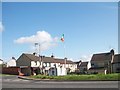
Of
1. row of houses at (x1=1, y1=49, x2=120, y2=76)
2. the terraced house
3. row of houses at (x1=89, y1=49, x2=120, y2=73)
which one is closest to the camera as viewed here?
the terraced house

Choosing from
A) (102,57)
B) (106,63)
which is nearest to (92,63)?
(102,57)

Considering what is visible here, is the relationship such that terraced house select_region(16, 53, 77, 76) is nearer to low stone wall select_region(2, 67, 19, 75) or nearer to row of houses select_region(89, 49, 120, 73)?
low stone wall select_region(2, 67, 19, 75)

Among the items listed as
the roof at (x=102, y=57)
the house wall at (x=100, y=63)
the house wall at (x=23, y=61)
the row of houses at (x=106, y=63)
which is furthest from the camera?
the house wall at (x=23, y=61)

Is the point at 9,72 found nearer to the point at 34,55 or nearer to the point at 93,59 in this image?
the point at 34,55

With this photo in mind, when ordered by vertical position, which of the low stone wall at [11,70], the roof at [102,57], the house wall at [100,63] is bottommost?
the low stone wall at [11,70]

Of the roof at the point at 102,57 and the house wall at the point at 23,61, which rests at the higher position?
the roof at the point at 102,57

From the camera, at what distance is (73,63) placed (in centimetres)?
12150

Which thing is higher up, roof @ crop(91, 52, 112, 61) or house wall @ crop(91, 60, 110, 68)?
roof @ crop(91, 52, 112, 61)

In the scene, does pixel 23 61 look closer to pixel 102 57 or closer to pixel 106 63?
pixel 102 57

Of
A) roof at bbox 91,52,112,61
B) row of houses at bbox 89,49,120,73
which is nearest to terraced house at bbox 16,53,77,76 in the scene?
row of houses at bbox 89,49,120,73

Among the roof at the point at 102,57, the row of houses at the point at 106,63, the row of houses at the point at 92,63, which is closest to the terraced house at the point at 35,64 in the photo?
the row of houses at the point at 92,63

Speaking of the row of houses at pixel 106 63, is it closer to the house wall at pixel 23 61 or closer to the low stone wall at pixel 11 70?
the house wall at pixel 23 61

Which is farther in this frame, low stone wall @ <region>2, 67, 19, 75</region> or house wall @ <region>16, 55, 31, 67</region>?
house wall @ <region>16, 55, 31, 67</region>

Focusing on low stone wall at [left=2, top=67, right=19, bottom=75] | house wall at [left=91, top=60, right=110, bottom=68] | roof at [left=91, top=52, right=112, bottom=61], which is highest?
roof at [left=91, top=52, right=112, bottom=61]
